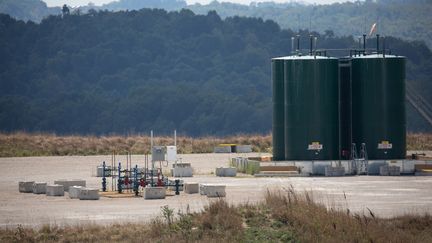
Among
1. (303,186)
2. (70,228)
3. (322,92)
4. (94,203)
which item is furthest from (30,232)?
(322,92)

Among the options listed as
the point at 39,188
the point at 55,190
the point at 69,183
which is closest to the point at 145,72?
the point at 69,183

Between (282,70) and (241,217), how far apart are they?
23289 millimetres

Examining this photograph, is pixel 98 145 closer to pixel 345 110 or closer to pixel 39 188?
pixel 345 110

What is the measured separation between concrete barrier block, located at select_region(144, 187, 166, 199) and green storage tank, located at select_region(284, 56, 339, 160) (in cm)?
1356

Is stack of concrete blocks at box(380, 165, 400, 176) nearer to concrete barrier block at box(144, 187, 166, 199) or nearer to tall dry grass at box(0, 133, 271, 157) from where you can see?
concrete barrier block at box(144, 187, 166, 199)

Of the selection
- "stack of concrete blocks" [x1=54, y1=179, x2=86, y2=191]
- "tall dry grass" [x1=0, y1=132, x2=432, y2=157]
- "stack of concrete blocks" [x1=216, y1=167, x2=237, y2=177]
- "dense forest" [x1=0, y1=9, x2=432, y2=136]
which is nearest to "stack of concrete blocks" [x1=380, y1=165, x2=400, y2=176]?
"stack of concrete blocks" [x1=216, y1=167, x2=237, y2=177]

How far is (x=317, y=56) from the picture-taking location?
53000mm

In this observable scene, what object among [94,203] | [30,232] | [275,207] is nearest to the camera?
[30,232]

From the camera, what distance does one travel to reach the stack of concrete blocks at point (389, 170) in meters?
48.7

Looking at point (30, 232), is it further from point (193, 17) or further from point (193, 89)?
point (193, 17)

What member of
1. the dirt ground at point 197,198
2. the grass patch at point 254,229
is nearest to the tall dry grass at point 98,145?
the dirt ground at point 197,198

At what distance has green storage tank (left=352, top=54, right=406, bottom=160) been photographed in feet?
167

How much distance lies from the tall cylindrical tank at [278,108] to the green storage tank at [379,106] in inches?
127

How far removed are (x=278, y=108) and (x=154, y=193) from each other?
15.8m
